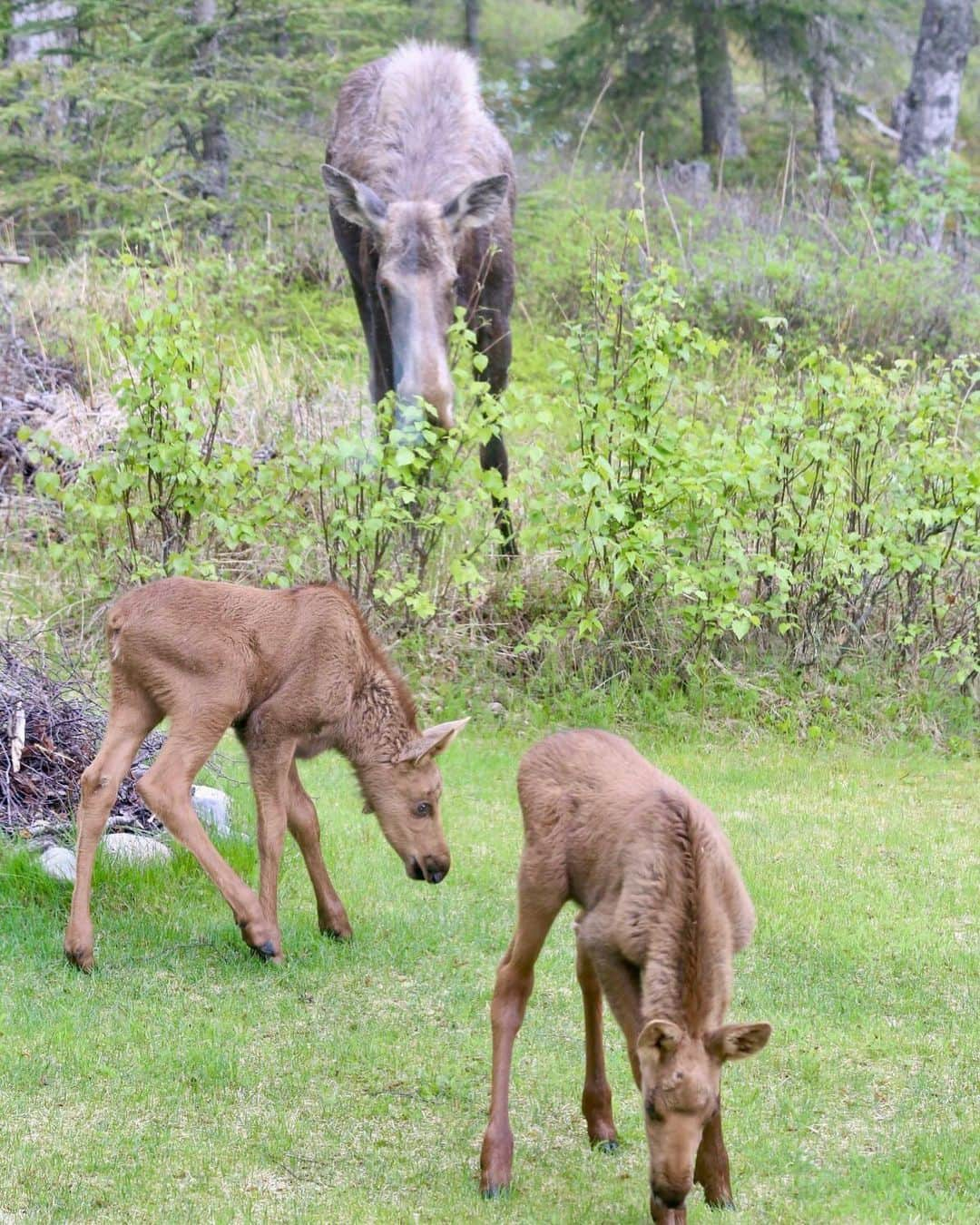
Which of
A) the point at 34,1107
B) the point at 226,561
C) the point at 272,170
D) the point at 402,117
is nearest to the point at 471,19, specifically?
the point at 272,170

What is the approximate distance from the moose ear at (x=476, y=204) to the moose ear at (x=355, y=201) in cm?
47

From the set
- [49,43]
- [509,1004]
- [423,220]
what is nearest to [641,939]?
[509,1004]

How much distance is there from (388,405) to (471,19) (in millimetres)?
22526

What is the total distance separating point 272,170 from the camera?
19000 mm

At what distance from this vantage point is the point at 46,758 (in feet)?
26.5

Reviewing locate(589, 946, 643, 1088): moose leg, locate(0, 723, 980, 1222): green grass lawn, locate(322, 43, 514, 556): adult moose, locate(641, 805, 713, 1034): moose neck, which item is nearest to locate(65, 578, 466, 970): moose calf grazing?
locate(0, 723, 980, 1222): green grass lawn

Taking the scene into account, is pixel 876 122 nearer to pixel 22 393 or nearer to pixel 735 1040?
pixel 22 393

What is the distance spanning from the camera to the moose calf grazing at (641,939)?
13.9ft

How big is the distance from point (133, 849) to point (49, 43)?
1970 centimetres

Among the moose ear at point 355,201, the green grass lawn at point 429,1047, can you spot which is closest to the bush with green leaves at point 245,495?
the moose ear at point 355,201

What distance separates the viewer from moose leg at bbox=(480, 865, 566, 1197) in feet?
16.3

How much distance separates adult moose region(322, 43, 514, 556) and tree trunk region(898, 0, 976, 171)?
916cm

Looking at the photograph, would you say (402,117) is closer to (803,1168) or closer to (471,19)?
(803,1168)

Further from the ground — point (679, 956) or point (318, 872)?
point (679, 956)
